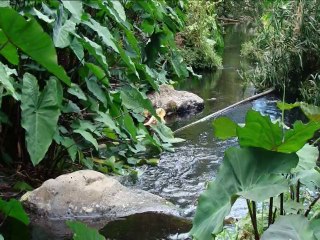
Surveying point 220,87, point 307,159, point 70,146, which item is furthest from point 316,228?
point 220,87

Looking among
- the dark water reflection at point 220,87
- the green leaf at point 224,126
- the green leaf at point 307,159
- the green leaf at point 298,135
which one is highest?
the green leaf at point 298,135

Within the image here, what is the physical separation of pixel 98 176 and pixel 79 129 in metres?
0.50

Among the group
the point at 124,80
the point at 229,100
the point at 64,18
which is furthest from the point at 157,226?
the point at 229,100

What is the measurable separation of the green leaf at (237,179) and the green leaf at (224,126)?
4.4 inches

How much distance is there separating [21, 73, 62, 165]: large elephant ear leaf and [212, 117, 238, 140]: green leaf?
4.08ft

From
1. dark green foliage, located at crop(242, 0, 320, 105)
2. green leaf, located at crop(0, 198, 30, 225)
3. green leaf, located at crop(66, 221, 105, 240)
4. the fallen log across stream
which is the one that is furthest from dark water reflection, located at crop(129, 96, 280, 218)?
dark green foliage, located at crop(242, 0, 320, 105)

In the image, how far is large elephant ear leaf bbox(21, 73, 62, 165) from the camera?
9.70 ft

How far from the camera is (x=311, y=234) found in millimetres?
1666

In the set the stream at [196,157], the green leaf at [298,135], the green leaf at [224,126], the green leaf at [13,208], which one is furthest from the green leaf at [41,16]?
the green leaf at [298,135]

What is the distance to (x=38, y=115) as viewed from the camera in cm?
305

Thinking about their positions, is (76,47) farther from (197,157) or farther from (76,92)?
(197,157)

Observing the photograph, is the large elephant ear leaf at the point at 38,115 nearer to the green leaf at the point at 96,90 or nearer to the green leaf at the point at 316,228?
the green leaf at the point at 96,90

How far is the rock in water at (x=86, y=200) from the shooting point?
326 cm

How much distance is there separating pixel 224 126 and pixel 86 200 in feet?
5.21
